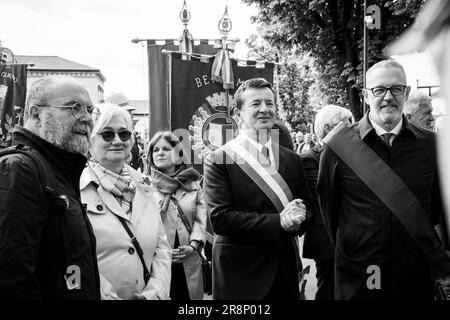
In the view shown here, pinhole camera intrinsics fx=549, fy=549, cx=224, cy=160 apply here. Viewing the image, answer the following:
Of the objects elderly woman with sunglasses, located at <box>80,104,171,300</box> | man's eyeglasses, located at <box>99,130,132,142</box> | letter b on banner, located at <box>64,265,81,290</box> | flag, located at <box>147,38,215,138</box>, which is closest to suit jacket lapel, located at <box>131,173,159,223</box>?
elderly woman with sunglasses, located at <box>80,104,171,300</box>

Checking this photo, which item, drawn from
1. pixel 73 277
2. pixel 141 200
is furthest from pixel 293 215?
pixel 73 277

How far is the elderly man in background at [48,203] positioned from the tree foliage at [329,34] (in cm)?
1871

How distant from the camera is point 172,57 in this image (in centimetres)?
569

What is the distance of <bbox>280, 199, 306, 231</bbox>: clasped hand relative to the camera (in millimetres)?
3130

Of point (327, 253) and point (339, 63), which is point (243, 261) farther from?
point (339, 63)

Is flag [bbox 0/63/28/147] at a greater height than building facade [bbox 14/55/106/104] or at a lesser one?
lesser

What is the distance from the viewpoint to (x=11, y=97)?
7.79 metres

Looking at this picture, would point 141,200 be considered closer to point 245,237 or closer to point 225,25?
point 245,237

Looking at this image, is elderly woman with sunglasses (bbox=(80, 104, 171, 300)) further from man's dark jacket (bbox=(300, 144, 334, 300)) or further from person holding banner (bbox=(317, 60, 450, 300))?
man's dark jacket (bbox=(300, 144, 334, 300))

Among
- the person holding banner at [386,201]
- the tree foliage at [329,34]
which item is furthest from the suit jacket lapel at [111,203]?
the tree foliage at [329,34]

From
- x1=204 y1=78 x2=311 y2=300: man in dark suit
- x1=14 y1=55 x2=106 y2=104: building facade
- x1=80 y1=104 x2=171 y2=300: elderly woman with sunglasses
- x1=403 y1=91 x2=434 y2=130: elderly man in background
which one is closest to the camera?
x1=80 y1=104 x2=171 y2=300: elderly woman with sunglasses

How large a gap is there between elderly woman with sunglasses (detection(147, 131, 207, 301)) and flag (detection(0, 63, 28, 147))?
11.9 feet

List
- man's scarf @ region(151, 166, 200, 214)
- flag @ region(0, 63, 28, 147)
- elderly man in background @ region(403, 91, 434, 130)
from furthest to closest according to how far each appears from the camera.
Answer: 1. flag @ region(0, 63, 28, 147)
2. elderly man in background @ region(403, 91, 434, 130)
3. man's scarf @ region(151, 166, 200, 214)

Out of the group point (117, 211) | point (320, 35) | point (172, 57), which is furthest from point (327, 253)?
point (320, 35)
